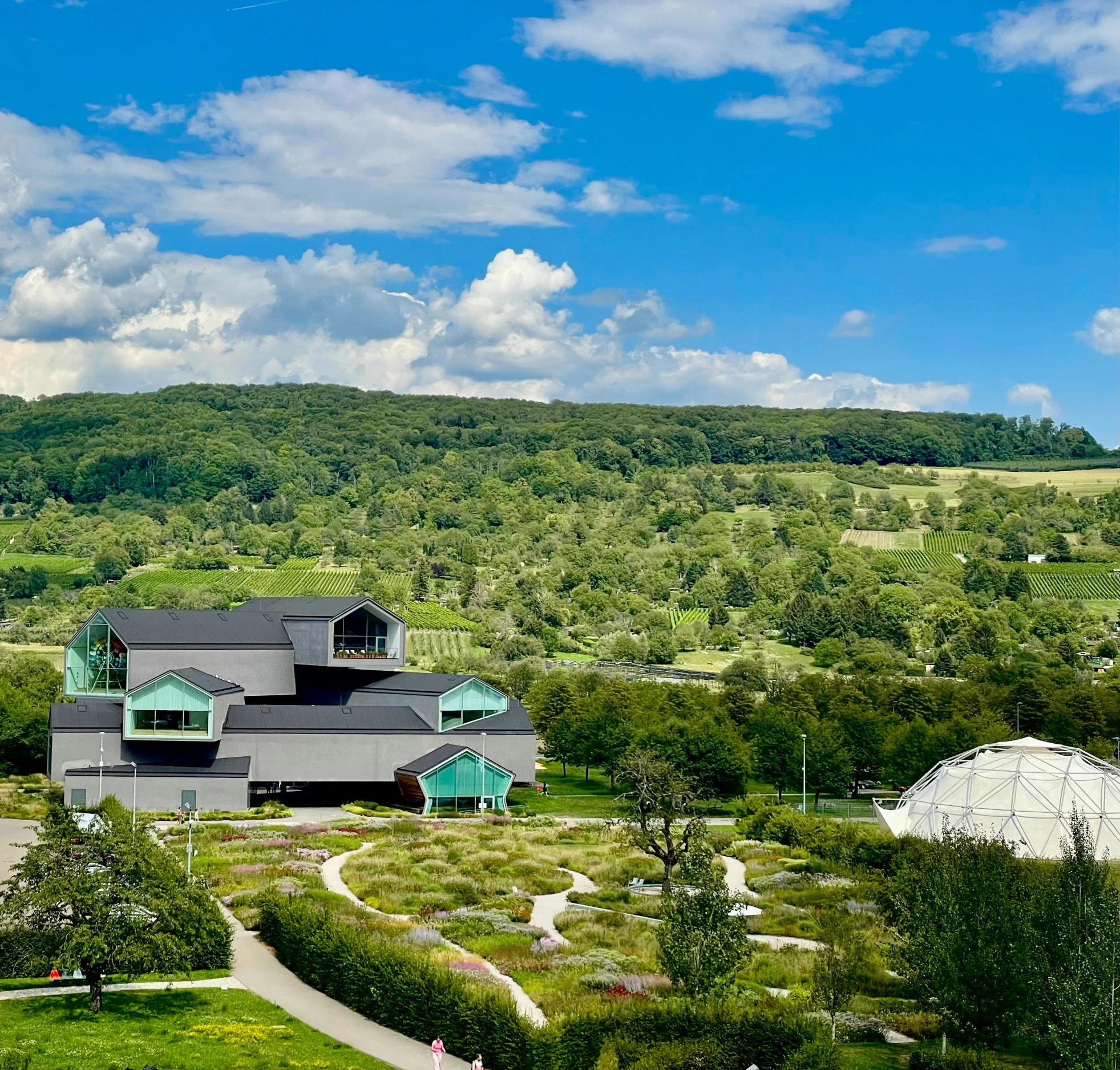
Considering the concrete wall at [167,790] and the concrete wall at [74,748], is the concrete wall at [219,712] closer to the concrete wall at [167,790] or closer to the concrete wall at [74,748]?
the concrete wall at [167,790]

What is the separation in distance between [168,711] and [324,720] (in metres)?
7.61

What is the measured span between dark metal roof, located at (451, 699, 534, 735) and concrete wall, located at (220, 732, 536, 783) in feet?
1.47

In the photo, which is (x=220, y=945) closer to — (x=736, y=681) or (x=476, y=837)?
(x=476, y=837)

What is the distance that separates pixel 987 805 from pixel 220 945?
31763mm

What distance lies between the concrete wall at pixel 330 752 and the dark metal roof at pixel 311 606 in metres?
7.25

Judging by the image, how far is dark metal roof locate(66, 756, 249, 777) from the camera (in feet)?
211

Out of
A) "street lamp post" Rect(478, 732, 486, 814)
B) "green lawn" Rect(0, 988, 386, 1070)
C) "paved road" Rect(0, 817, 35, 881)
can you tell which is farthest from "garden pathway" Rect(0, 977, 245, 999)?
"street lamp post" Rect(478, 732, 486, 814)

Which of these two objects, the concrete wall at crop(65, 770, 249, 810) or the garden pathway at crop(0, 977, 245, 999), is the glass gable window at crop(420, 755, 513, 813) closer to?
the concrete wall at crop(65, 770, 249, 810)

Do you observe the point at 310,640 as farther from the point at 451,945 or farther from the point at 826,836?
the point at 451,945

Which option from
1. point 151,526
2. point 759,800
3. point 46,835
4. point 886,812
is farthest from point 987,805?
point 151,526

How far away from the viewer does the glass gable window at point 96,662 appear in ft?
227

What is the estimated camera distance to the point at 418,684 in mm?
74062

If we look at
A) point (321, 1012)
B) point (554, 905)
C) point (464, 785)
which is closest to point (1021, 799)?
point (554, 905)

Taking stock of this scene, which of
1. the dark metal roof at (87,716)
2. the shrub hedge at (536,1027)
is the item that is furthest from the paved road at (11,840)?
the shrub hedge at (536,1027)
